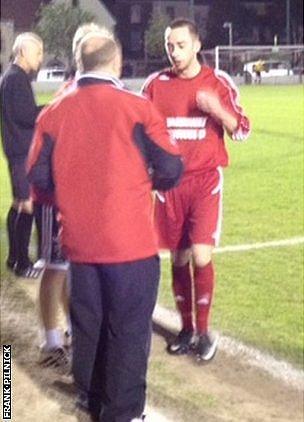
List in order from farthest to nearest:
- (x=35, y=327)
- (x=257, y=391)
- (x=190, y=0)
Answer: (x=257, y=391) < (x=35, y=327) < (x=190, y=0)

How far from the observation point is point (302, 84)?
2.32m

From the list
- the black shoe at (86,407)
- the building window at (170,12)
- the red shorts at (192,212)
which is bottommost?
the black shoe at (86,407)

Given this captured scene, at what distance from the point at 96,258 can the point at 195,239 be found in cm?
53

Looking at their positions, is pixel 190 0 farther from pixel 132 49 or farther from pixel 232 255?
pixel 232 255

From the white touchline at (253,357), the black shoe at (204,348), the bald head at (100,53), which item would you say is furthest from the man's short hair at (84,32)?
the white touchline at (253,357)

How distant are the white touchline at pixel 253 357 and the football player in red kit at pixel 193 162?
0.13m

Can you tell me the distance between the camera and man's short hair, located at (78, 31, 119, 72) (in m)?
1.58

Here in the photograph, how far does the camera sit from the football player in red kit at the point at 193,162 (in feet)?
6.16

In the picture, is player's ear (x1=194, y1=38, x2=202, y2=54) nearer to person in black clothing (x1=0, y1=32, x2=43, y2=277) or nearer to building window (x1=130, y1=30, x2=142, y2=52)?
building window (x1=130, y1=30, x2=142, y2=52)

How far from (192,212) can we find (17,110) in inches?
20.6

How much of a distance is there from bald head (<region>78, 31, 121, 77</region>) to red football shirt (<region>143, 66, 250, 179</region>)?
320 mm

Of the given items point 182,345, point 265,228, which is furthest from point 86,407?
point 265,228

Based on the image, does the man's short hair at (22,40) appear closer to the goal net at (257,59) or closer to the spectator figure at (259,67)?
the goal net at (257,59)

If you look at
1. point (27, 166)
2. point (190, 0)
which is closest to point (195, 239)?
point (190, 0)
